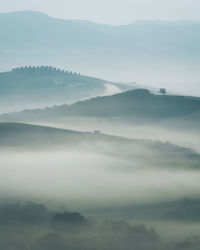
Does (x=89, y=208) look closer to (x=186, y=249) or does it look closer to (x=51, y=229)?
(x=51, y=229)

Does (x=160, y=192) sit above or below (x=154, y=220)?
above

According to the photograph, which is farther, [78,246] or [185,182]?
[185,182]

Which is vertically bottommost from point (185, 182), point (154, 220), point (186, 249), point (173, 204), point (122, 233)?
point (186, 249)

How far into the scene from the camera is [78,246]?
118125 millimetres

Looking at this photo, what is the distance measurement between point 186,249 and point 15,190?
235ft

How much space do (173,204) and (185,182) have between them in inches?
925

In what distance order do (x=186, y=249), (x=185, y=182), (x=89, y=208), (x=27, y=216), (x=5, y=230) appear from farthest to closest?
(x=185, y=182), (x=89, y=208), (x=27, y=216), (x=5, y=230), (x=186, y=249)

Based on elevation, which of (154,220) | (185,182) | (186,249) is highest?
(185,182)

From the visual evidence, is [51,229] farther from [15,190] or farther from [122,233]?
[15,190]

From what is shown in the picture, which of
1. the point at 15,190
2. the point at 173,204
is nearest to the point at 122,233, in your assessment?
the point at 173,204

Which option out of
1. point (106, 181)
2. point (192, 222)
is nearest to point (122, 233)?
point (192, 222)

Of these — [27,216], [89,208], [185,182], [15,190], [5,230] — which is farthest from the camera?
[185,182]

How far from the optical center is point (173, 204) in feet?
537

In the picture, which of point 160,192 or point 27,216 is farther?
point 160,192
